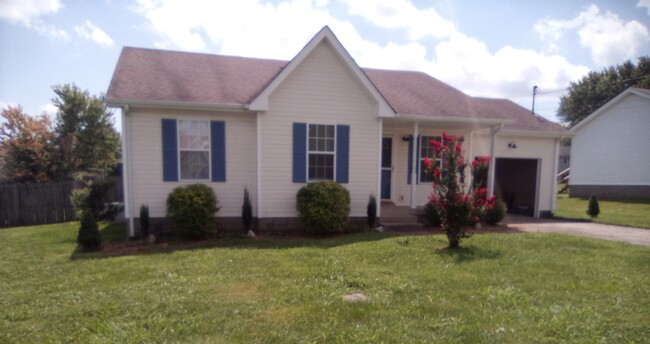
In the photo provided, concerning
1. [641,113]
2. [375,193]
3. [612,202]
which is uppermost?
[641,113]

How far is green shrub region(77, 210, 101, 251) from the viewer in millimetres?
7391

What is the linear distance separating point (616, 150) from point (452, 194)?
18.9 metres

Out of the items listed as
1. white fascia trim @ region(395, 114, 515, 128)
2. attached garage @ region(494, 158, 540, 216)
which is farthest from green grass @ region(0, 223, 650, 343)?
attached garage @ region(494, 158, 540, 216)

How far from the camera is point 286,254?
6.93 m

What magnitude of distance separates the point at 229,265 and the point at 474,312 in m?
4.03

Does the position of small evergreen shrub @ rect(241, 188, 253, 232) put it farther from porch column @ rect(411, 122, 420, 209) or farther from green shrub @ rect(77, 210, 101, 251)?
porch column @ rect(411, 122, 420, 209)

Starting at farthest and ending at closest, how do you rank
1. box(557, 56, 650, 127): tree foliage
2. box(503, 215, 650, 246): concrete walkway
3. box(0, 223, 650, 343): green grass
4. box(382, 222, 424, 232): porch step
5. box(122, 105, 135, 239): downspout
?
box(557, 56, 650, 127): tree foliage
box(382, 222, 424, 232): porch step
box(503, 215, 650, 246): concrete walkway
box(122, 105, 135, 239): downspout
box(0, 223, 650, 343): green grass

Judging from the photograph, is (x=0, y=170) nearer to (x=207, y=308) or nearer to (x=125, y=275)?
(x=125, y=275)

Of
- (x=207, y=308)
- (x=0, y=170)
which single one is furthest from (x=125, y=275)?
(x=0, y=170)

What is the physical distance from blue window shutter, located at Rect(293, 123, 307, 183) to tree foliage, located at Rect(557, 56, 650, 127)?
40.6m

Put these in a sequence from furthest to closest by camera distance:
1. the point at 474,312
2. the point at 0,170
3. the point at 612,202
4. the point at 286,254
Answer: the point at 612,202 < the point at 0,170 < the point at 286,254 < the point at 474,312

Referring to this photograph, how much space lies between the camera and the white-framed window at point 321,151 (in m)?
9.58

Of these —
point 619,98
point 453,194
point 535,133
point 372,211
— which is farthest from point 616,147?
point 453,194

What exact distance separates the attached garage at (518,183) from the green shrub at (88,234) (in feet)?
46.1
